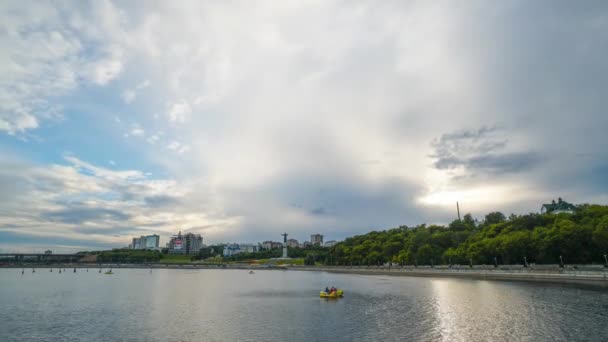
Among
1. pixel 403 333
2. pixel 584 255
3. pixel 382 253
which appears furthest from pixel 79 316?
pixel 382 253

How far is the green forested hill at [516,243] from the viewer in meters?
82.4

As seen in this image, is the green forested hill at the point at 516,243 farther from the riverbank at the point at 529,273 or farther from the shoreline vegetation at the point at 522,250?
Result: the riverbank at the point at 529,273

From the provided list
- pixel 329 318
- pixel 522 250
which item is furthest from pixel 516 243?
pixel 329 318

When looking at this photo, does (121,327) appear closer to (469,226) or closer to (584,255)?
(584,255)

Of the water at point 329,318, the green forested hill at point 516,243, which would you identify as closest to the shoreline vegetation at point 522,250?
the green forested hill at point 516,243

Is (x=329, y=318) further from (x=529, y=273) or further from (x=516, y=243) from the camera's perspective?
(x=516, y=243)

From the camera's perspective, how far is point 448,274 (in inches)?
4417

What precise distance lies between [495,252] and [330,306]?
222 ft

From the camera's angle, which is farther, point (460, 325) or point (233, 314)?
point (233, 314)

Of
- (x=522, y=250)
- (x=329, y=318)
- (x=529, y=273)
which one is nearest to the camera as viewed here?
(x=329, y=318)

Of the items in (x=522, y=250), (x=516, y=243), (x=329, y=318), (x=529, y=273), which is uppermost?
(x=516, y=243)

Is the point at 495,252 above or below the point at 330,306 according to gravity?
above

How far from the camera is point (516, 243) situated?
95688mm

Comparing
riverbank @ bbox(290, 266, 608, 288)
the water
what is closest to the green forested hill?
riverbank @ bbox(290, 266, 608, 288)
